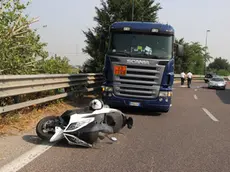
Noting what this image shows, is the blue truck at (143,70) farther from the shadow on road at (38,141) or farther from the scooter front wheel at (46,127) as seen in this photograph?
the scooter front wheel at (46,127)

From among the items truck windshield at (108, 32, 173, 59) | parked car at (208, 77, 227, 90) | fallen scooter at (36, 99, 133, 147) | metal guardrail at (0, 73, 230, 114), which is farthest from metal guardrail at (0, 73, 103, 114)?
parked car at (208, 77, 227, 90)

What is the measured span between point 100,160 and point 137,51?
567 centimetres

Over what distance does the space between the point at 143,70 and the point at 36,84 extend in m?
3.32

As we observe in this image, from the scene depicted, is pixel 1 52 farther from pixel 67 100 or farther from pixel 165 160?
pixel 165 160

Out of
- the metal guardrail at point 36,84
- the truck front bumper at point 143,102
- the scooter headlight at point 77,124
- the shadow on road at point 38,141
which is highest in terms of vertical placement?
the metal guardrail at point 36,84

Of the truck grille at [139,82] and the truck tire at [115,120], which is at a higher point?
the truck grille at [139,82]

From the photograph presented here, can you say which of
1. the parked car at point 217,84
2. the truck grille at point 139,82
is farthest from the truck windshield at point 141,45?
the parked car at point 217,84

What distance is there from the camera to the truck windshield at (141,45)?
978cm

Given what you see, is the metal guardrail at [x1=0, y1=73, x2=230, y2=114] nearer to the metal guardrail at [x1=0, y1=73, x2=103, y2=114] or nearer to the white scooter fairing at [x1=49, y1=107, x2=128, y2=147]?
the metal guardrail at [x1=0, y1=73, x2=103, y2=114]

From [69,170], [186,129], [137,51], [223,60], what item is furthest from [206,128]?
[223,60]

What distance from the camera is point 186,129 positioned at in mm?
7645

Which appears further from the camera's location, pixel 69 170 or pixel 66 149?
pixel 66 149

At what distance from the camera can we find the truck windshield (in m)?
9.78

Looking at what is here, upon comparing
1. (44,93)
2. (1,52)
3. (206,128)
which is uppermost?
(1,52)
